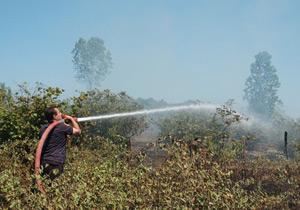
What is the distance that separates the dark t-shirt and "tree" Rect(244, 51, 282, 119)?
97.2m

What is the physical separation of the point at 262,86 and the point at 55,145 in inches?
4151

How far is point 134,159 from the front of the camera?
1404 cm

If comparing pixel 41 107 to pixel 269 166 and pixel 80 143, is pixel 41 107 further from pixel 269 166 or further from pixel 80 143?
pixel 269 166

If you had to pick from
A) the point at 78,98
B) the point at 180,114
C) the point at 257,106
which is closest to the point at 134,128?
the point at 180,114

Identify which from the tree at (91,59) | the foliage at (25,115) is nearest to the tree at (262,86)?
the tree at (91,59)

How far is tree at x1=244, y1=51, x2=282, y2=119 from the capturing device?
106 metres

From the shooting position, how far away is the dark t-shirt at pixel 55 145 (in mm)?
8312

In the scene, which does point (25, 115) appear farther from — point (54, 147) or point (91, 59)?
point (91, 59)

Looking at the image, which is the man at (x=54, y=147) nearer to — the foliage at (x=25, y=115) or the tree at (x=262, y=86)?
the foliage at (x=25, y=115)

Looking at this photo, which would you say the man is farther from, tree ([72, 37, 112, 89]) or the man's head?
tree ([72, 37, 112, 89])

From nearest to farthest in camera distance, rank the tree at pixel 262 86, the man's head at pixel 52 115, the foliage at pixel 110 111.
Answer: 1. the man's head at pixel 52 115
2. the foliage at pixel 110 111
3. the tree at pixel 262 86

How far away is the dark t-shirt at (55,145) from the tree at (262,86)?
97152 mm

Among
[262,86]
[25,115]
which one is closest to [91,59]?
[262,86]

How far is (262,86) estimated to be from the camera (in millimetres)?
110125
